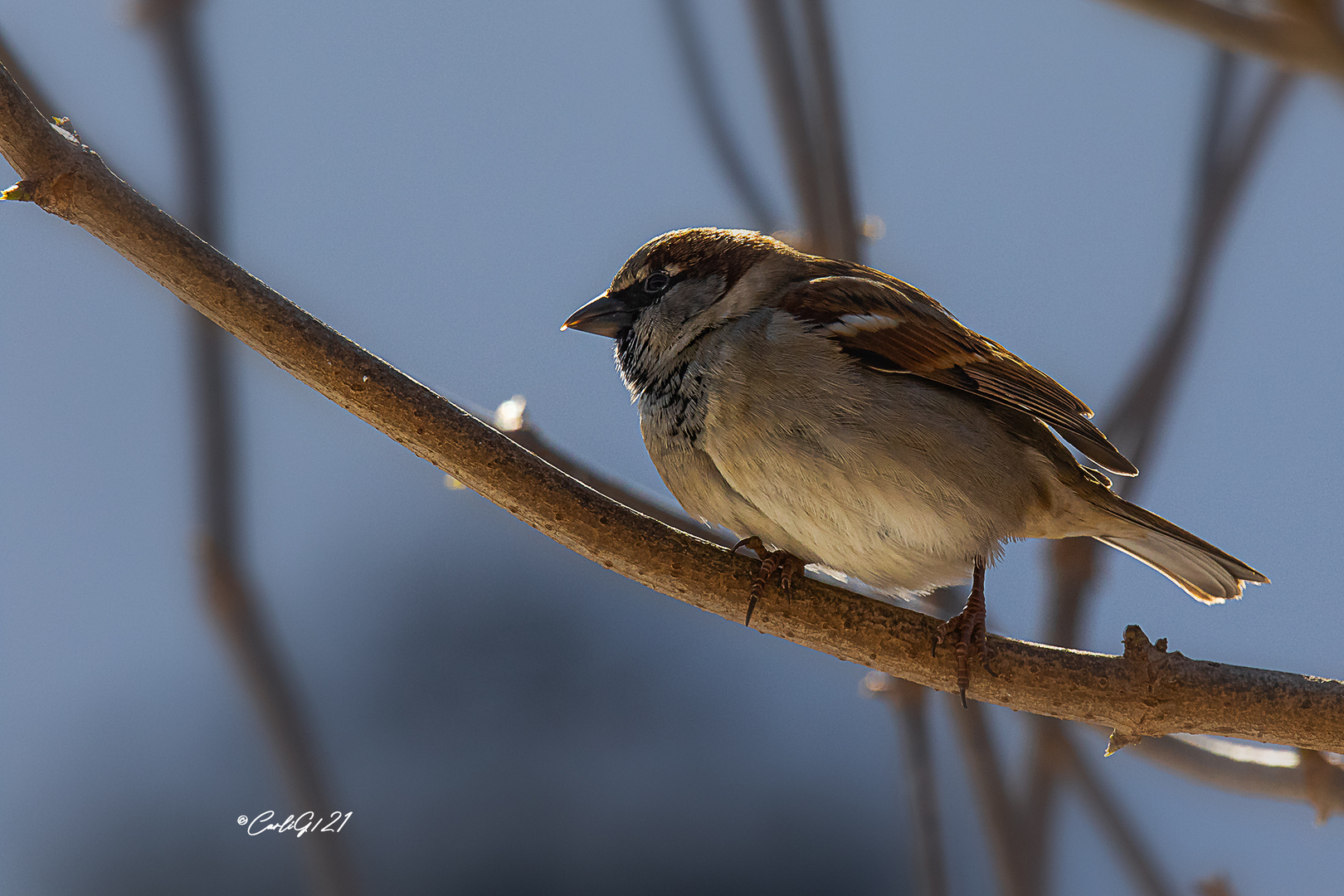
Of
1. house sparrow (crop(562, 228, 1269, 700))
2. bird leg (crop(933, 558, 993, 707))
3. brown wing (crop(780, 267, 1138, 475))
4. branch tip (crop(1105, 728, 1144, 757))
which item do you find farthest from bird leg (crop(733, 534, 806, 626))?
branch tip (crop(1105, 728, 1144, 757))

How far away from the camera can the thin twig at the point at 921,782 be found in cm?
174

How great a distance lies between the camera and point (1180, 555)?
1.96 metres

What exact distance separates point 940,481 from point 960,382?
23cm

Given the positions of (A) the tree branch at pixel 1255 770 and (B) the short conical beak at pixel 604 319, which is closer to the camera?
(A) the tree branch at pixel 1255 770

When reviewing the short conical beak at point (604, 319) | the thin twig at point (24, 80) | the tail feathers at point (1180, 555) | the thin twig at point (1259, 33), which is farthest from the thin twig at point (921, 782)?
the thin twig at point (24, 80)

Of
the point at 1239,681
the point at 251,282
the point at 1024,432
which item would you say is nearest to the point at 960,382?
the point at 1024,432

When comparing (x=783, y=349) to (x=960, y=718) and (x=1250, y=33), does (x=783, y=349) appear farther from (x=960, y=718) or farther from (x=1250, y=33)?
(x=1250, y=33)

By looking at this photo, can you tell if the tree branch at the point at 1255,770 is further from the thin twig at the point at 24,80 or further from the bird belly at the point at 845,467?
the thin twig at the point at 24,80

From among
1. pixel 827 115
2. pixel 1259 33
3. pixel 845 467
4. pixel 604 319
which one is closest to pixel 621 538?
pixel 845 467

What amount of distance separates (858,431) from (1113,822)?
745 millimetres

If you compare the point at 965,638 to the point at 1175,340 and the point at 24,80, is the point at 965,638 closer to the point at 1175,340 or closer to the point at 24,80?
the point at 1175,340

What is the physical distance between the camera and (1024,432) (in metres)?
1.94

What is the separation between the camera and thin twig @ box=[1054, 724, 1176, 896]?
165 centimetres

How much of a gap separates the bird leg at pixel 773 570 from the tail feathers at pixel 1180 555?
2.03 feet
